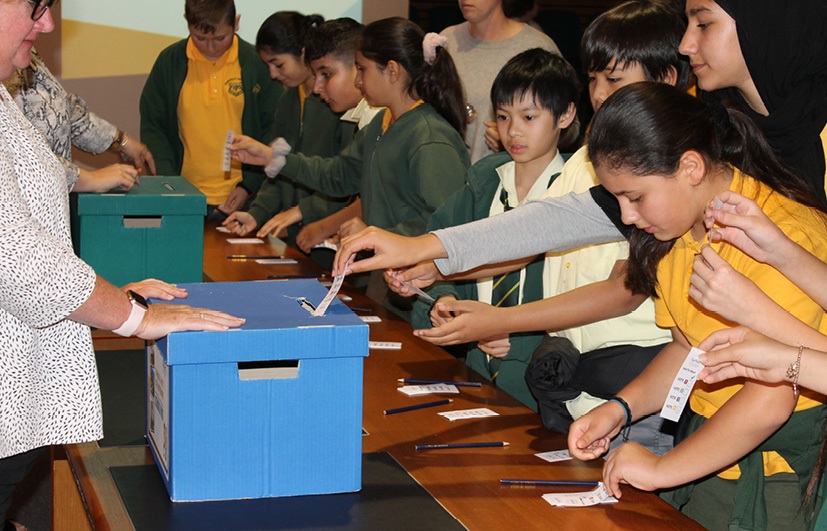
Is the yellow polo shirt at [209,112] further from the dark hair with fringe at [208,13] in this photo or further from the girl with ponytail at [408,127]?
the girl with ponytail at [408,127]

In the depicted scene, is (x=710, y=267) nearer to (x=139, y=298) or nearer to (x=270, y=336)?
(x=270, y=336)

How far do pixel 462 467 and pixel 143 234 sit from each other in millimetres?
1529

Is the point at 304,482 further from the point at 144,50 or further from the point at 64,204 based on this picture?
the point at 144,50

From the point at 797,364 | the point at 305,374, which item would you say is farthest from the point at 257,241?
the point at 797,364

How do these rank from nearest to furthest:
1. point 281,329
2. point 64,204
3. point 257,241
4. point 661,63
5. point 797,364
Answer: point 797,364 < point 281,329 < point 64,204 < point 661,63 < point 257,241

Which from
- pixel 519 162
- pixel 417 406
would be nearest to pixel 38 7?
pixel 417 406

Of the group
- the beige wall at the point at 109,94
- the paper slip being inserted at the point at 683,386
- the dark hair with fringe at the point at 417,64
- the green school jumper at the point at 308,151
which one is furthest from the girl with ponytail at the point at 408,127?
the beige wall at the point at 109,94

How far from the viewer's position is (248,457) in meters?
1.60

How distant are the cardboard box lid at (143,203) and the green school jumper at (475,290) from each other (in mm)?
707

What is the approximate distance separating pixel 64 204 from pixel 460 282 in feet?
4.02

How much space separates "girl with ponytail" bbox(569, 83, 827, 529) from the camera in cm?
158

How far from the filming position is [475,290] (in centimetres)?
271

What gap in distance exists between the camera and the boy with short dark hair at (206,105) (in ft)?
15.6

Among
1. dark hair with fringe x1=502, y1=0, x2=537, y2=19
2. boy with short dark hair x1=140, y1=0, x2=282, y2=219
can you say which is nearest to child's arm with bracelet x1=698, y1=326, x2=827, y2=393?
dark hair with fringe x1=502, y1=0, x2=537, y2=19
